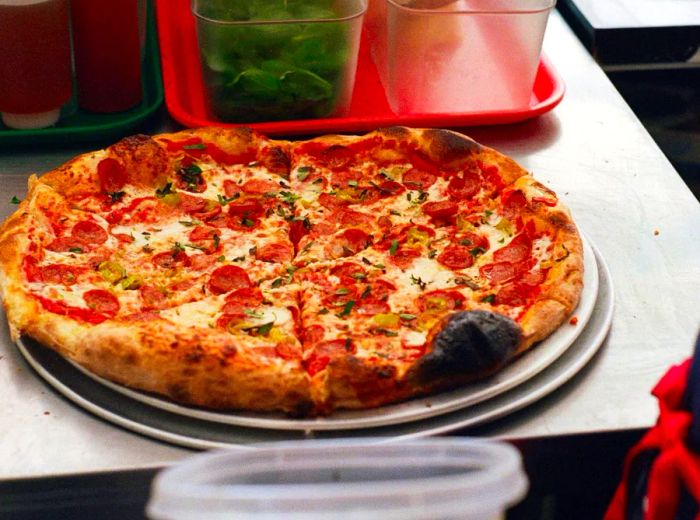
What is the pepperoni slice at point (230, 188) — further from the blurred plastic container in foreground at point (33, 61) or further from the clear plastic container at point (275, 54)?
the blurred plastic container in foreground at point (33, 61)

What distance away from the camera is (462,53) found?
213 cm

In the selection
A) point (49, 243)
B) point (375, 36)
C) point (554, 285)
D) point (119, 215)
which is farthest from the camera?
point (375, 36)

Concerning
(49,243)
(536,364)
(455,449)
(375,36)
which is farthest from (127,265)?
(375,36)

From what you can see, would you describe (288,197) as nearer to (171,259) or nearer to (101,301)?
(171,259)

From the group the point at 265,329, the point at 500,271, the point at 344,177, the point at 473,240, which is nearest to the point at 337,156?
the point at 344,177

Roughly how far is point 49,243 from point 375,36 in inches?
42.9

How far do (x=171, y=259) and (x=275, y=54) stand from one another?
58 cm

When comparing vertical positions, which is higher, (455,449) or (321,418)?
(455,449)

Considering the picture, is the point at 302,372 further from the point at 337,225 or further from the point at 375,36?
the point at 375,36

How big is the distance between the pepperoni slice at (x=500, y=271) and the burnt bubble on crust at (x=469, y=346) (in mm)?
209

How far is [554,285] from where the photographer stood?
5.04ft

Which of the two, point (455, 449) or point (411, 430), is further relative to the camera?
point (411, 430)

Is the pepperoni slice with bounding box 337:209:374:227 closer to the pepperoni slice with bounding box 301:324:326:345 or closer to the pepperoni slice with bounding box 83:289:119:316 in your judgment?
the pepperoni slice with bounding box 301:324:326:345

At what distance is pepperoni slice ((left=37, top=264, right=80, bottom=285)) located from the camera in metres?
1.55
